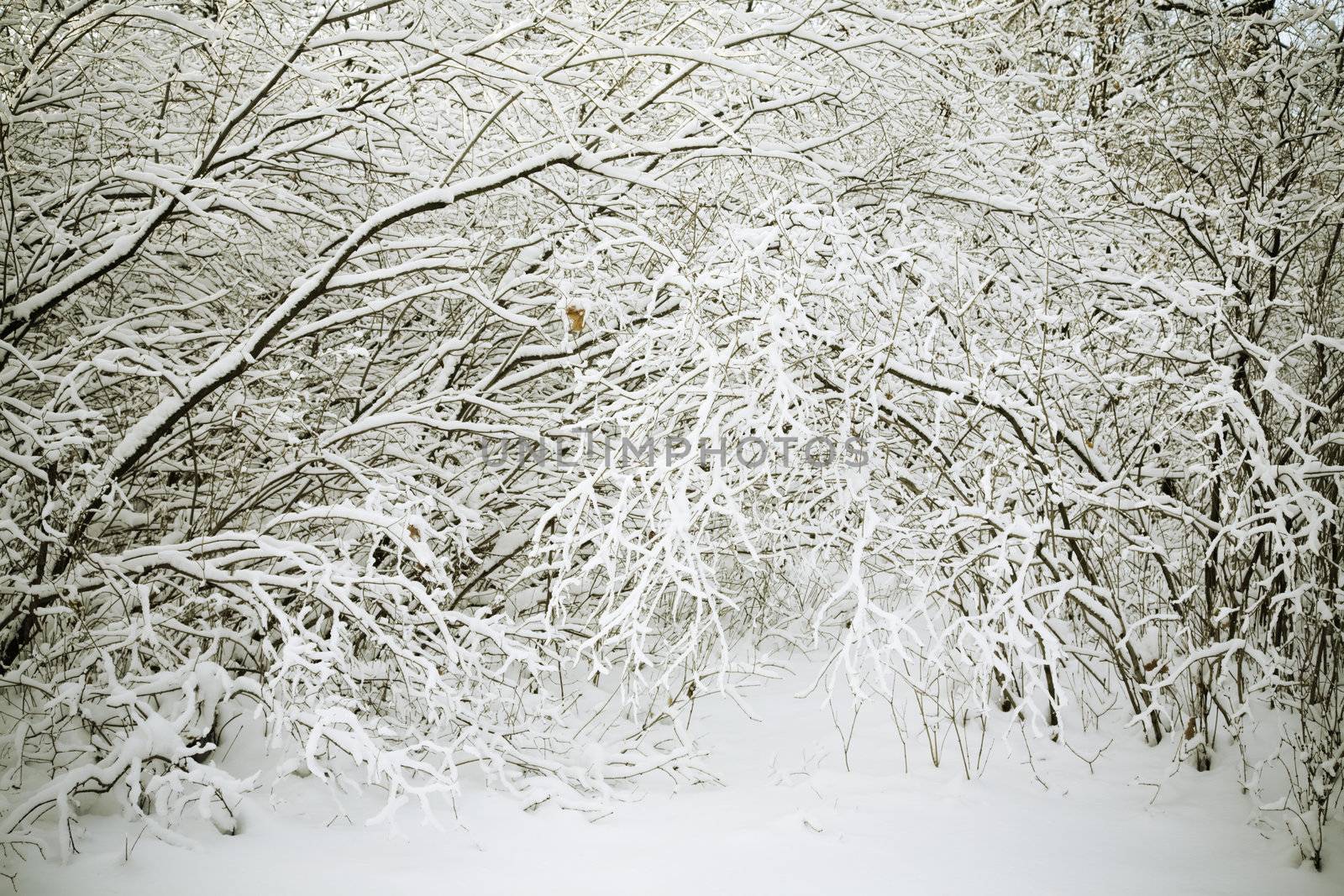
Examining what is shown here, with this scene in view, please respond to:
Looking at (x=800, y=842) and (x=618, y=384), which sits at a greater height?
(x=618, y=384)

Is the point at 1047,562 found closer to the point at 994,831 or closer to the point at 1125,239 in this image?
the point at 994,831

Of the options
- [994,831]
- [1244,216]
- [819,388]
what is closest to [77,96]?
[819,388]

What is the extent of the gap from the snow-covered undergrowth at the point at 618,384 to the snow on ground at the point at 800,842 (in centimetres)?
16

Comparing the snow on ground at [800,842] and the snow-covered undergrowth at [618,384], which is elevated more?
the snow-covered undergrowth at [618,384]

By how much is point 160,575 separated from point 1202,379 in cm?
394

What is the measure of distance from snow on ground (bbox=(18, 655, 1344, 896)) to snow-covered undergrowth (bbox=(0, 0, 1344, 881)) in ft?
0.51

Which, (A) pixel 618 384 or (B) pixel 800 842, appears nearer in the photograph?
(B) pixel 800 842

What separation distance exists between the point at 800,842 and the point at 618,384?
6.25 ft

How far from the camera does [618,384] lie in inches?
154

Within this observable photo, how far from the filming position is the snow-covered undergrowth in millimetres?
3033

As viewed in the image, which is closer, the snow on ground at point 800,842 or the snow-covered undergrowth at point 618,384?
the snow on ground at point 800,842

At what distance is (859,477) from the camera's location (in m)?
3.12

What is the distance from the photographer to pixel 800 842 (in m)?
3.13

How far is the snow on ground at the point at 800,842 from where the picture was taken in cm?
278
